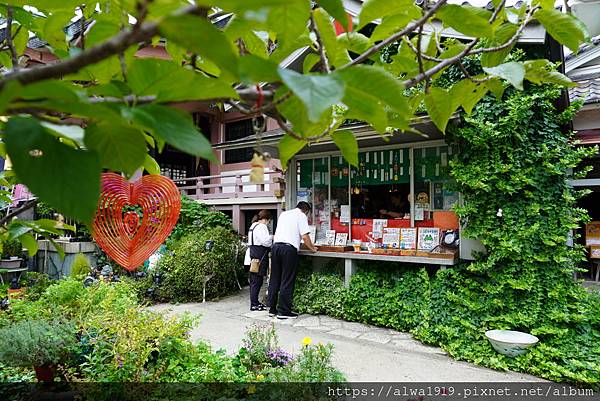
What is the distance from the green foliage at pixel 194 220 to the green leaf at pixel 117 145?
27.2 feet

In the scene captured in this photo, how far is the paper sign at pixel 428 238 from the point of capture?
601cm

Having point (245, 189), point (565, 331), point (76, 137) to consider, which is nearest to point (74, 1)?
point (76, 137)

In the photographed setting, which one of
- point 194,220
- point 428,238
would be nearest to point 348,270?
point 428,238

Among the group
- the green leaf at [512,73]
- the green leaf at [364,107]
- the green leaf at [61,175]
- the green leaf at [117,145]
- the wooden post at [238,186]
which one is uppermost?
the wooden post at [238,186]

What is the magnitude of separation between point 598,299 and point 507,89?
2863 millimetres

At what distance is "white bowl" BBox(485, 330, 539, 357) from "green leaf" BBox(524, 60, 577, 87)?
3999mm

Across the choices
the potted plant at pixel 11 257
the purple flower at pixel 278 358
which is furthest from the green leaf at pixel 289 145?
the potted plant at pixel 11 257

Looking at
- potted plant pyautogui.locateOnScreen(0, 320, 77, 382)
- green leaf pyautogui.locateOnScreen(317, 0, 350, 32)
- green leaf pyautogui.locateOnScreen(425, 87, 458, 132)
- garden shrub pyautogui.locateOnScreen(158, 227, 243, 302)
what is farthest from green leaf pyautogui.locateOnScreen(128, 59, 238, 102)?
garden shrub pyautogui.locateOnScreen(158, 227, 243, 302)

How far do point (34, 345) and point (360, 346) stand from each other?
3.38m

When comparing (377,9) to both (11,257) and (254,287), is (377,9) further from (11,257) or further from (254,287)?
(11,257)

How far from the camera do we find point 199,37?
0.45 meters

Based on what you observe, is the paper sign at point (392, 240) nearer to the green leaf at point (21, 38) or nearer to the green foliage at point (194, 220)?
the green foliage at point (194, 220)

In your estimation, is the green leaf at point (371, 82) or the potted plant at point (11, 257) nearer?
the green leaf at point (371, 82)

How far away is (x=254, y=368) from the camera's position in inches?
142
